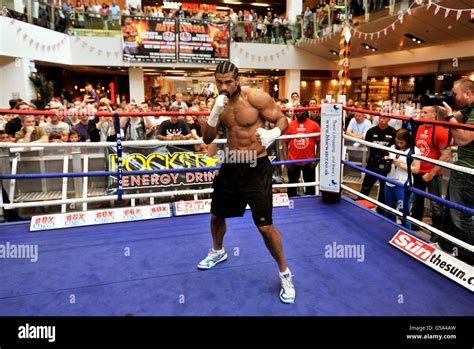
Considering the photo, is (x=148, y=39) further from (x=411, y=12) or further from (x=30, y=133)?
(x=30, y=133)

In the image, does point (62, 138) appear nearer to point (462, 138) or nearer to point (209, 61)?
point (462, 138)

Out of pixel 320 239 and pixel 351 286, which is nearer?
pixel 351 286

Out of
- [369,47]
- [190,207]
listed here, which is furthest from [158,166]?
[369,47]

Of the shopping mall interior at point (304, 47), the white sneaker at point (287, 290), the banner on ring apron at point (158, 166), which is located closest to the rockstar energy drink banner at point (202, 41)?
the shopping mall interior at point (304, 47)

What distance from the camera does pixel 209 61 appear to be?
14.5 meters

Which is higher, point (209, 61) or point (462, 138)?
point (209, 61)

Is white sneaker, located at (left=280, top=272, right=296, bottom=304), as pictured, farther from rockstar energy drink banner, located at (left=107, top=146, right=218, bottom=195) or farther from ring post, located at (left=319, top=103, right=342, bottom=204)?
rockstar energy drink banner, located at (left=107, top=146, right=218, bottom=195)

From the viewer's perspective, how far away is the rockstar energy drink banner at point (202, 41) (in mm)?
13961

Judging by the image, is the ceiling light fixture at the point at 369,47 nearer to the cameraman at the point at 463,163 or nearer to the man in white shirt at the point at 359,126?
the man in white shirt at the point at 359,126

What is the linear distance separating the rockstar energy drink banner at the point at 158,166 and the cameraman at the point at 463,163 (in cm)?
267

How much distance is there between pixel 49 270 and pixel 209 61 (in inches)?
508

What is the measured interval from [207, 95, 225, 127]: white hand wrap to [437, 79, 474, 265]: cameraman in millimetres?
1642

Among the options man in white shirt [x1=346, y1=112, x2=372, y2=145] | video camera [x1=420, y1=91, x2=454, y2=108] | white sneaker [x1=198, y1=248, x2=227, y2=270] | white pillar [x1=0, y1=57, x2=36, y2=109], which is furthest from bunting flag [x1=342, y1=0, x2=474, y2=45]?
white pillar [x1=0, y1=57, x2=36, y2=109]
